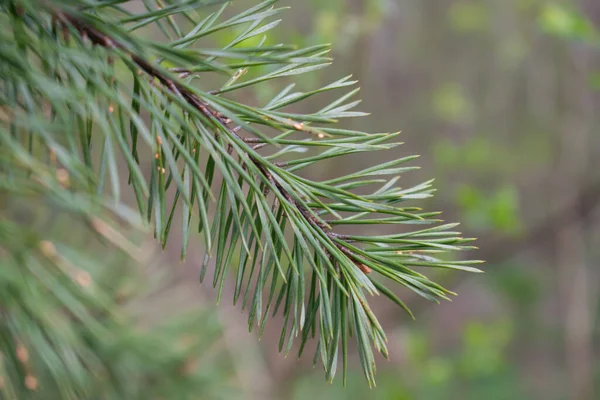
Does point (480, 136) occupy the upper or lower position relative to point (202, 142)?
upper

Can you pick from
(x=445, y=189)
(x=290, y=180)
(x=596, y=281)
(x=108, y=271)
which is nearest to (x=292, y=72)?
(x=290, y=180)

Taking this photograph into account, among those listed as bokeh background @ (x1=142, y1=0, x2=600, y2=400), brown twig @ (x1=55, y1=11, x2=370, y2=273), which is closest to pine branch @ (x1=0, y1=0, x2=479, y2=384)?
brown twig @ (x1=55, y1=11, x2=370, y2=273)

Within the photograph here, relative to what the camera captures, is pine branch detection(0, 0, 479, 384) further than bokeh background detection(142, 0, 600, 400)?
No

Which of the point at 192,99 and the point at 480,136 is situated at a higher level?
the point at 480,136

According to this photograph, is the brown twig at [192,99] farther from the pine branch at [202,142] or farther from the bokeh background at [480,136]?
the bokeh background at [480,136]

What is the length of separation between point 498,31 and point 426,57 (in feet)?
0.86

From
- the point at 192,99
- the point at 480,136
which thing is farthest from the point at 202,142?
the point at 480,136

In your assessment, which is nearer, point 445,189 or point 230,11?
point 230,11

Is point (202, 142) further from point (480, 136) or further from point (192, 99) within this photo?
point (480, 136)

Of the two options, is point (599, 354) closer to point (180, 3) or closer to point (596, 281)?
point (596, 281)

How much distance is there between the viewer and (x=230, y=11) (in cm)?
161

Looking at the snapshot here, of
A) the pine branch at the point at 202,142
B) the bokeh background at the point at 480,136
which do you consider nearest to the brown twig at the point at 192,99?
the pine branch at the point at 202,142

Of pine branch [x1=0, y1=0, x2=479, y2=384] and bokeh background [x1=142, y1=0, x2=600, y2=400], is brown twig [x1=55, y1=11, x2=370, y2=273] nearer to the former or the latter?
pine branch [x1=0, y1=0, x2=479, y2=384]

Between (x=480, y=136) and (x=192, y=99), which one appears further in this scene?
(x=480, y=136)
